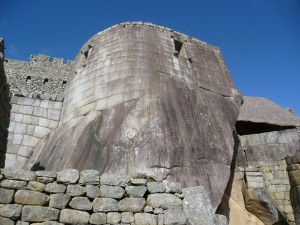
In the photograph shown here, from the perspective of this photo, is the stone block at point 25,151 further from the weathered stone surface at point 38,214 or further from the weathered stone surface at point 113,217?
the weathered stone surface at point 113,217

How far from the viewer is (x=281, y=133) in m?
10.1

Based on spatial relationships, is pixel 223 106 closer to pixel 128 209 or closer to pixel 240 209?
pixel 240 209

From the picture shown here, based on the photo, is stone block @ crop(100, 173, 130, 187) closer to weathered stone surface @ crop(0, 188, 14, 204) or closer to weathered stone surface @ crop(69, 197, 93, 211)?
weathered stone surface @ crop(69, 197, 93, 211)

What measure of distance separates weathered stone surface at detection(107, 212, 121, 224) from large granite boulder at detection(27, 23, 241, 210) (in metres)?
1.91

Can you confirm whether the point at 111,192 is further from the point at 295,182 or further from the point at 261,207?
the point at 261,207

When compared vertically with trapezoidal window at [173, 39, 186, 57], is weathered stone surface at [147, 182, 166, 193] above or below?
below

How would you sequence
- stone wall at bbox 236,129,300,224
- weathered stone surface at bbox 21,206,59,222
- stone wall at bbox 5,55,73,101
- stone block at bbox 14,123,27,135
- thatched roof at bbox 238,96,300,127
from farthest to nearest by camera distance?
stone wall at bbox 5,55,73,101 < thatched roof at bbox 238,96,300,127 < stone wall at bbox 236,129,300,224 < stone block at bbox 14,123,27,135 < weathered stone surface at bbox 21,206,59,222

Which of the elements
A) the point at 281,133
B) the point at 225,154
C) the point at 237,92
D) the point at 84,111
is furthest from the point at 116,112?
the point at 281,133

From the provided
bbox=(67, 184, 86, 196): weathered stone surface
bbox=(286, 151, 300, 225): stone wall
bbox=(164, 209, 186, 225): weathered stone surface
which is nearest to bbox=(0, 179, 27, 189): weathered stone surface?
bbox=(67, 184, 86, 196): weathered stone surface

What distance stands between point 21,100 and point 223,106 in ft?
18.6

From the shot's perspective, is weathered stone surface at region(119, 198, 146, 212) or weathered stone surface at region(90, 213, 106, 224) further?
weathered stone surface at region(119, 198, 146, 212)

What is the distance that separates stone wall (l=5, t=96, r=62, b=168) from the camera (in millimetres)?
8028

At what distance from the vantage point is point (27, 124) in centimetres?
858

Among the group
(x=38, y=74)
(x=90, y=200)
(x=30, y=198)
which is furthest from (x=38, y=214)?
(x=38, y=74)
